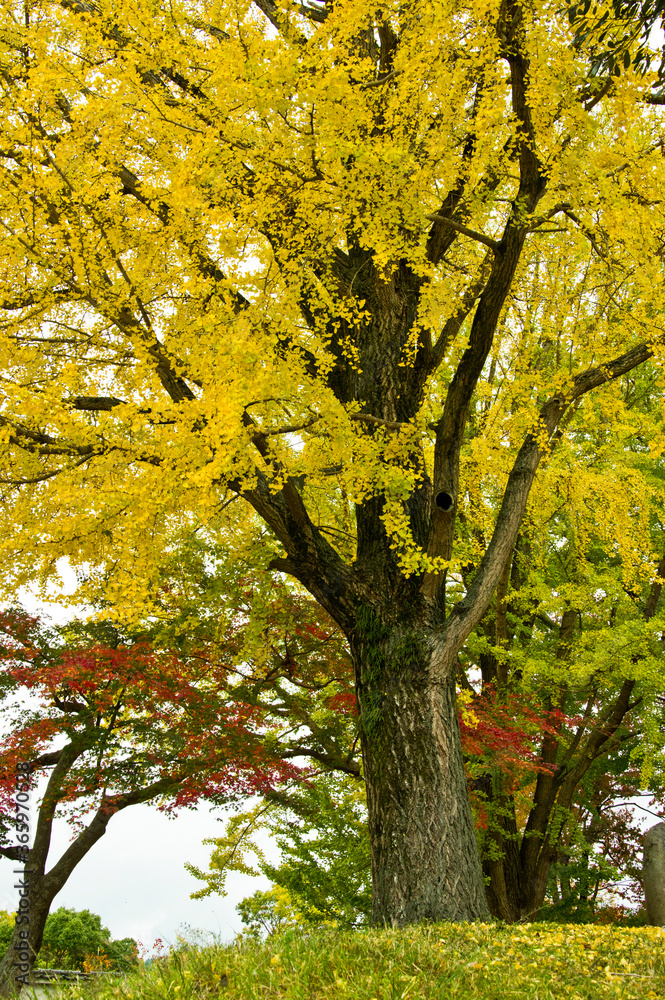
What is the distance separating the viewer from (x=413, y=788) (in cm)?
559

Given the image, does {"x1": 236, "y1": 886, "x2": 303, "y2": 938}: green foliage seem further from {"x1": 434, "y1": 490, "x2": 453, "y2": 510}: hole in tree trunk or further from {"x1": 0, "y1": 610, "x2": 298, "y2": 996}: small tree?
{"x1": 434, "y1": 490, "x2": 453, "y2": 510}: hole in tree trunk

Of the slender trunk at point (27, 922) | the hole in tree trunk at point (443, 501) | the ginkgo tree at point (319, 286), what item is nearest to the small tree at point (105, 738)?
the slender trunk at point (27, 922)

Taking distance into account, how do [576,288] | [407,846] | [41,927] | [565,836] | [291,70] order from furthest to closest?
[565,836], [41,927], [576,288], [407,846], [291,70]

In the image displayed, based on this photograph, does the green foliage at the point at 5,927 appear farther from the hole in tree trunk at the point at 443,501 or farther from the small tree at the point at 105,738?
the hole in tree trunk at the point at 443,501

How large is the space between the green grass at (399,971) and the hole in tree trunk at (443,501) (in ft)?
10.1

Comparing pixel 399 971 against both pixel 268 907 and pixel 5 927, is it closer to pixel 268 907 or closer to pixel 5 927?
pixel 268 907

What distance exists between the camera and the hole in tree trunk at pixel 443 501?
5.95 m

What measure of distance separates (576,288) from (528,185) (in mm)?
2961

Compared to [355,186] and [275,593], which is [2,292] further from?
[275,593]

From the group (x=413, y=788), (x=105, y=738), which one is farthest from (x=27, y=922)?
(x=413, y=788)

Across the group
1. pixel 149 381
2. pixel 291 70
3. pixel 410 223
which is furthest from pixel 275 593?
pixel 291 70

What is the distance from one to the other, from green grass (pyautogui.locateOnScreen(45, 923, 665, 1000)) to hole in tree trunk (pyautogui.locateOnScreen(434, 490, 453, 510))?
307 centimetres

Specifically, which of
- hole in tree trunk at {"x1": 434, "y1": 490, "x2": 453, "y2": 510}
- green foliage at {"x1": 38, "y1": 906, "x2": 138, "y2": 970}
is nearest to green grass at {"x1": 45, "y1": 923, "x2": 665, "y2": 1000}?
hole in tree trunk at {"x1": 434, "y1": 490, "x2": 453, "y2": 510}

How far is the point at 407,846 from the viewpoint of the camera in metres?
5.45
